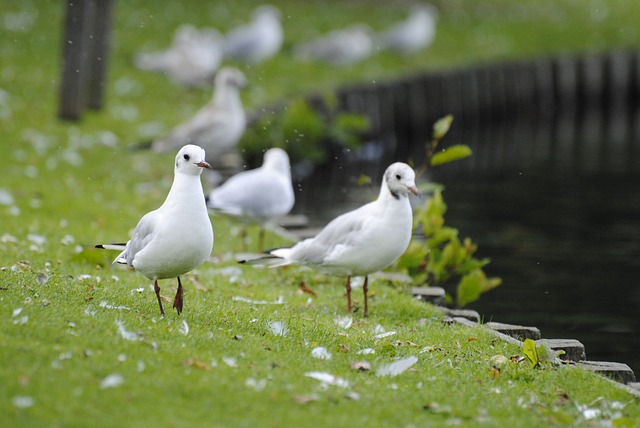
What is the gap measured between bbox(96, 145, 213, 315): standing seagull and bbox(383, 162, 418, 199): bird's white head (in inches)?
68.1

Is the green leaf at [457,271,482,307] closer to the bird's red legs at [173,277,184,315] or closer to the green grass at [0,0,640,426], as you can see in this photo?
the green grass at [0,0,640,426]

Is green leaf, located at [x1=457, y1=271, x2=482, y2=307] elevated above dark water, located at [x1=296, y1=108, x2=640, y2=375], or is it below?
above

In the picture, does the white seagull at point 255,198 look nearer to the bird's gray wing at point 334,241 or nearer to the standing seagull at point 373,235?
the bird's gray wing at point 334,241

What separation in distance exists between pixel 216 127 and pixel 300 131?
14.3 feet

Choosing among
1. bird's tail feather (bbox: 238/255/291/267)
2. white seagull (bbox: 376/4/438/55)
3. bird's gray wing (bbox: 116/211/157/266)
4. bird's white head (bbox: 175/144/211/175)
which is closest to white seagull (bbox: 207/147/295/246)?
bird's tail feather (bbox: 238/255/291/267)

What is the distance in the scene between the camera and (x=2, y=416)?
4750mm

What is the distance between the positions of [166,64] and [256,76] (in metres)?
2.78

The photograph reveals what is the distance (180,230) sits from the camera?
665 cm

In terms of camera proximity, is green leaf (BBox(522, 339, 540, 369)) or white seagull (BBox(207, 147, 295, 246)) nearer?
green leaf (BBox(522, 339, 540, 369))

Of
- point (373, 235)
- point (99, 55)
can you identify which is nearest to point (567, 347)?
point (373, 235)

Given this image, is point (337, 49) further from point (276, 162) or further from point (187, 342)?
point (187, 342)

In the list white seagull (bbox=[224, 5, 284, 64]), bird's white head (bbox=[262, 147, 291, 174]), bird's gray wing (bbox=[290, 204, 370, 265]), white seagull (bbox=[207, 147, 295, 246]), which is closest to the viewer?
bird's gray wing (bbox=[290, 204, 370, 265])

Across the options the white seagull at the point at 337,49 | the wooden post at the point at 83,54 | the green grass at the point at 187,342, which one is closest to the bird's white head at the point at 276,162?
the green grass at the point at 187,342

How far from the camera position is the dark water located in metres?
11.0
